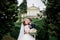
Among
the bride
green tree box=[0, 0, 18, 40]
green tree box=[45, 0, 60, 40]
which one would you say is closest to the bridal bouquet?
the bride

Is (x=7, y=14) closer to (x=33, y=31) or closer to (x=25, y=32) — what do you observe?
(x=25, y=32)

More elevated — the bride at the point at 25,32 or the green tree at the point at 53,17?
the bride at the point at 25,32

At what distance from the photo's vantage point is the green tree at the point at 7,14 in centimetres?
2103

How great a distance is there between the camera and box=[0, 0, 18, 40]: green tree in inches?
828

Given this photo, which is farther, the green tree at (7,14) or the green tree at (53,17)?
the green tree at (7,14)

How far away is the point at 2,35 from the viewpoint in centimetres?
A: 2061

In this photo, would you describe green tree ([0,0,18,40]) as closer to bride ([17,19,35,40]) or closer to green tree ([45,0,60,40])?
green tree ([45,0,60,40])

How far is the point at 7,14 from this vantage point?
21.7m

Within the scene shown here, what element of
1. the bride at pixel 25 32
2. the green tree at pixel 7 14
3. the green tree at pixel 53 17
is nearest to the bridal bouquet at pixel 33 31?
the bride at pixel 25 32

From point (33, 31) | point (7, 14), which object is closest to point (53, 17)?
point (7, 14)

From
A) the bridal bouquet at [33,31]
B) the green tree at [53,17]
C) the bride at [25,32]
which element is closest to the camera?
the bridal bouquet at [33,31]

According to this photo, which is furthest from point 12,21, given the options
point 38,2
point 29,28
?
point 38,2

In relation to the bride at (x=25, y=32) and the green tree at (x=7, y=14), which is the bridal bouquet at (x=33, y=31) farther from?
the green tree at (x=7, y=14)

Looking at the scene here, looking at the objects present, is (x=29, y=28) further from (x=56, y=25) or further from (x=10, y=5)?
(x=10, y=5)
